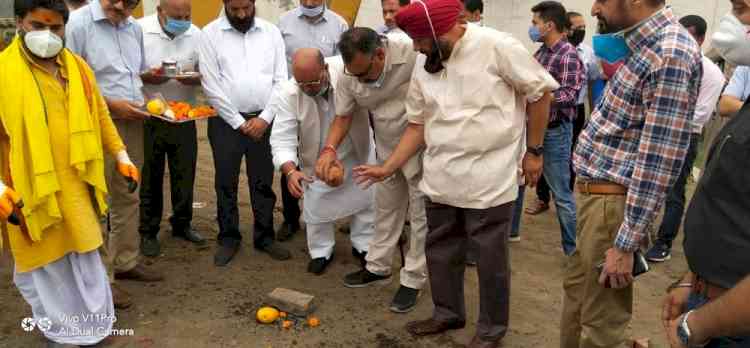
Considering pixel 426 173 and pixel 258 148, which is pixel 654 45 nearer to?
pixel 426 173

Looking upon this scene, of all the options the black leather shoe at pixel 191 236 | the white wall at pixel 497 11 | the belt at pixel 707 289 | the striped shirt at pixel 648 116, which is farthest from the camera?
the white wall at pixel 497 11

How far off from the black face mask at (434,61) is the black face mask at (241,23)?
182cm

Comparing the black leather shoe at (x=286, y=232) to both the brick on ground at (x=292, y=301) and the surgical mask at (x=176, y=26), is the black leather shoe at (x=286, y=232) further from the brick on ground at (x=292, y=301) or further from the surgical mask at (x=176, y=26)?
the surgical mask at (x=176, y=26)

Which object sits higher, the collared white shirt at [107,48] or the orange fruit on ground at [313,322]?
the collared white shirt at [107,48]

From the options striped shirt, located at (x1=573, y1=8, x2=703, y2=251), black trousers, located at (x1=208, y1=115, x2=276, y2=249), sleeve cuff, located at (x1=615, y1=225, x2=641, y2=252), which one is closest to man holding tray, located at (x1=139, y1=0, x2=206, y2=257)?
black trousers, located at (x1=208, y1=115, x2=276, y2=249)

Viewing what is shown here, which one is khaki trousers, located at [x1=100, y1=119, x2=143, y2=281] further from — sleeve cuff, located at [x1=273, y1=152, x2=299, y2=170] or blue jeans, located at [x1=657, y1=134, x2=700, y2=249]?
blue jeans, located at [x1=657, y1=134, x2=700, y2=249]

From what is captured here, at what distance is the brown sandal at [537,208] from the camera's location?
6.02 m

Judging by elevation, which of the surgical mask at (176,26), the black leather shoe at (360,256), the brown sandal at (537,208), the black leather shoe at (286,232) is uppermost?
the surgical mask at (176,26)

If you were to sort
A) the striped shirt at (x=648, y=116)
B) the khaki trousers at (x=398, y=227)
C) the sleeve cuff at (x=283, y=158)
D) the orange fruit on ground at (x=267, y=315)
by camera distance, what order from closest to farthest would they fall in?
the striped shirt at (x=648, y=116)
the orange fruit on ground at (x=267, y=315)
the khaki trousers at (x=398, y=227)
the sleeve cuff at (x=283, y=158)

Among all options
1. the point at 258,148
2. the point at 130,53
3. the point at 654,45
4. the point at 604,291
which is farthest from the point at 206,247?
the point at 654,45

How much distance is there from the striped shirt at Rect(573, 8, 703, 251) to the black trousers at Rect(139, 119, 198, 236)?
3.28 metres

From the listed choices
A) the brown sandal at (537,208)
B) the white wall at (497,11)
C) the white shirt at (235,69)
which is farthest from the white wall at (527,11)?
the white shirt at (235,69)

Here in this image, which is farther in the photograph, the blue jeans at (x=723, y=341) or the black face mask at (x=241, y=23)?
the black face mask at (x=241, y=23)

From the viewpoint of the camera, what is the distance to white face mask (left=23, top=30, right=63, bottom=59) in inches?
119
